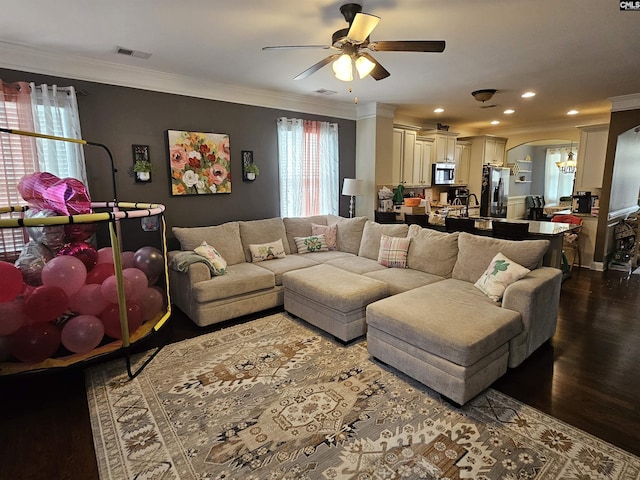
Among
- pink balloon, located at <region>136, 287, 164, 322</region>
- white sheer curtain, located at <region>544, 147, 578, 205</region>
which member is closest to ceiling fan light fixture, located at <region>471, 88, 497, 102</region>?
pink balloon, located at <region>136, 287, 164, 322</region>

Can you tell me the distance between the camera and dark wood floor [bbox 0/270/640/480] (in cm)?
196

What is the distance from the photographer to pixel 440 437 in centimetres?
208

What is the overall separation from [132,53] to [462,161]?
7101 mm

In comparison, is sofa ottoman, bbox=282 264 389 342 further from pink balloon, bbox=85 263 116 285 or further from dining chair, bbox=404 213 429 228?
pink balloon, bbox=85 263 116 285

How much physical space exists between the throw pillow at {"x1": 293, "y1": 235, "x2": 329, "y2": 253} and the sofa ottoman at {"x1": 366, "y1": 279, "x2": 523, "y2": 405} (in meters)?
2.17

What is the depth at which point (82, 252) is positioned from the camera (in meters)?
A: 2.83

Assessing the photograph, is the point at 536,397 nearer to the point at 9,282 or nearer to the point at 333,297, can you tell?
the point at 333,297

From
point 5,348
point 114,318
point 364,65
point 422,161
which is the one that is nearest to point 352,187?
point 422,161

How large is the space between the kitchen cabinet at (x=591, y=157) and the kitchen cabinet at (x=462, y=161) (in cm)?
242

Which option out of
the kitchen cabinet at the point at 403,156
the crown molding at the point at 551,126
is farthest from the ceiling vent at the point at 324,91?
the crown molding at the point at 551,126

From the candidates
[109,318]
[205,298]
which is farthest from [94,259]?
[205,298]

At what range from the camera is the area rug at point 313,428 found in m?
1.86

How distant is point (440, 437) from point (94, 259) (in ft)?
9.58

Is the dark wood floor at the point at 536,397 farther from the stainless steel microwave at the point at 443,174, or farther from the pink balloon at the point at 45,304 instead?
the stainless steel microwave at the point at 443,174
